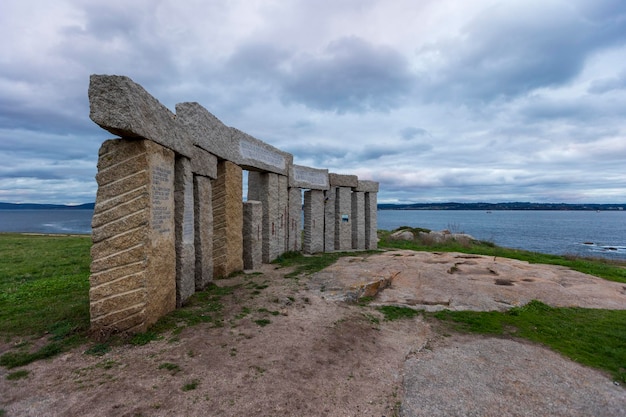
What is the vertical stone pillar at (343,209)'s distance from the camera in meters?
17.9

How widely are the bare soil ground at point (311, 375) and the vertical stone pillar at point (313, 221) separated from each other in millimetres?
8710

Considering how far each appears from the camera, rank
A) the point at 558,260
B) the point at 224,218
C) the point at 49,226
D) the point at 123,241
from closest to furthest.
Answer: the point at 123,241
the point at 224,218
the point at 558,260
the point at 49,226

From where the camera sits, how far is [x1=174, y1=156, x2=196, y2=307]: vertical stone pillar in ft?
25.0

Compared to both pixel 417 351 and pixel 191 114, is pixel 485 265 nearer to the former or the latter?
pixel 417 351

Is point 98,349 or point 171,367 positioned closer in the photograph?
point 171,367

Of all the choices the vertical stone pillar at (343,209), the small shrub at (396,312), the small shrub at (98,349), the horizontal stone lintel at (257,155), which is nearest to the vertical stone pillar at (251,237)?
the horizontal stone lintel at (257,155)

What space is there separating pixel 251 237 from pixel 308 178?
17.1 feet

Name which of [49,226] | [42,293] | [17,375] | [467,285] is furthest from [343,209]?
[49,226]

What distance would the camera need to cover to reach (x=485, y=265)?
12812 mm

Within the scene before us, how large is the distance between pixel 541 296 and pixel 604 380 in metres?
4.72

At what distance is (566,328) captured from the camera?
725 centimetres

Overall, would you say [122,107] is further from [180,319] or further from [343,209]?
[343,209]

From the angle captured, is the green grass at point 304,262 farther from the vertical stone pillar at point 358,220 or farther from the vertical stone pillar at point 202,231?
the vertical stone pillar at point 202,231

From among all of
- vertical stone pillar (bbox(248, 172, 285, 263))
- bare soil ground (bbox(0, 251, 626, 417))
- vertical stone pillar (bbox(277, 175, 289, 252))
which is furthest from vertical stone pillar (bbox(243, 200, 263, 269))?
bare soil ground (bbox(0, 251, 626, 417))
